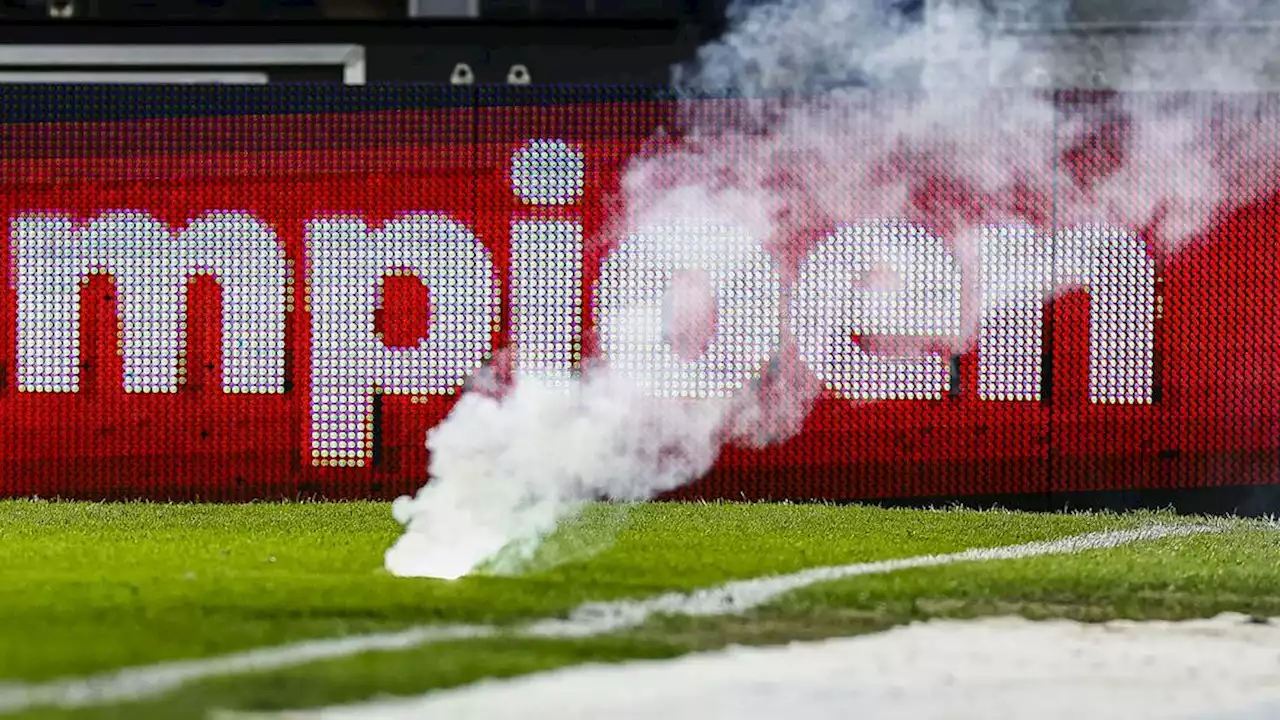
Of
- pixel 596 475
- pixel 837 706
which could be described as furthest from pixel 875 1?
pixel 837 706

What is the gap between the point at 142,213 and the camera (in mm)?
11820

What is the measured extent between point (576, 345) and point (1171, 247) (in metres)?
3.34

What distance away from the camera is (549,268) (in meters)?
11.6

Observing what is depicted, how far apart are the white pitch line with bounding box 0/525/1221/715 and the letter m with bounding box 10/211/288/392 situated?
4.41m

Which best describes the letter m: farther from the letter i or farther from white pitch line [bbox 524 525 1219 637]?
white pitch line [bbox 524 525 1219 637]

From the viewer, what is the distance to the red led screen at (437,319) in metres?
11.5

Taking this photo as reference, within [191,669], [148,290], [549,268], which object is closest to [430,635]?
[191,669]

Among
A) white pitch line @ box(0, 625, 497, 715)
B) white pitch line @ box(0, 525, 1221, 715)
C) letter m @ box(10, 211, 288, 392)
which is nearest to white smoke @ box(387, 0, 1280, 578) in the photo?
letter m @ box(10, 211, 288, 392)

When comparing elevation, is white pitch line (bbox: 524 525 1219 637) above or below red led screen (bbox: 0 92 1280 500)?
below

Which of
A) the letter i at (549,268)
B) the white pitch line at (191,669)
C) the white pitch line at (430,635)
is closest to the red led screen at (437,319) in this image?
the letter i at (549,268)

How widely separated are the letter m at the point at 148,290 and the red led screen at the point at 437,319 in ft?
0.05

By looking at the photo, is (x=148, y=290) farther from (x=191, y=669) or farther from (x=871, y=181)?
(x=191, y=669)

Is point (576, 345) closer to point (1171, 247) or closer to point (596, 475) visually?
point (596, 475)

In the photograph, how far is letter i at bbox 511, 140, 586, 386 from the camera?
11.5m
